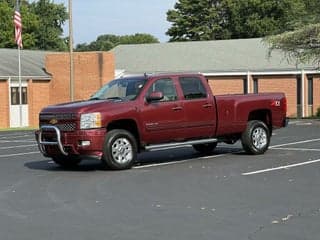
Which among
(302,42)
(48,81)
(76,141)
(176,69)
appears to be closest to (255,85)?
(176,69)

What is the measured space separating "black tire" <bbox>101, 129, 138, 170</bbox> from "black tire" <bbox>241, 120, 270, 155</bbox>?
3.12m

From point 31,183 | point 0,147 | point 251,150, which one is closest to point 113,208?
point 31,183

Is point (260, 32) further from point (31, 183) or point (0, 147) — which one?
point (31, 183)

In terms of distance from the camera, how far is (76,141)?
13.1 meters

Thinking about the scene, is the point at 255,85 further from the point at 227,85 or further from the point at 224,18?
the point at 224,18

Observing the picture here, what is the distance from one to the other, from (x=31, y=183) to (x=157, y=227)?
4.57 meters

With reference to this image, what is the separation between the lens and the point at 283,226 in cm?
775

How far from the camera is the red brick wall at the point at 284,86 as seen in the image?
139ft

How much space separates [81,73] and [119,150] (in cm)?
3108

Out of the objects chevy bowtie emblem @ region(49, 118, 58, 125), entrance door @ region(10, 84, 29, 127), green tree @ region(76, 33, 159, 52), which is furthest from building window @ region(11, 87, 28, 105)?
green tree @ region(76, 33, 159, 52)

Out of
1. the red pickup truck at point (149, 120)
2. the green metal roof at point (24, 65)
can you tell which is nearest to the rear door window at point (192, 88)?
the red pickup truck at point (149, 120)

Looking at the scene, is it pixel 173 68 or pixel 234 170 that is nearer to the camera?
pixel 234 170

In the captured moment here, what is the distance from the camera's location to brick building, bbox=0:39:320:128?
42.1 metres

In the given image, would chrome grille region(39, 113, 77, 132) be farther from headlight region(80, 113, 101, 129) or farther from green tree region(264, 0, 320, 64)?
green tree region(264, 0, 320, 64)
